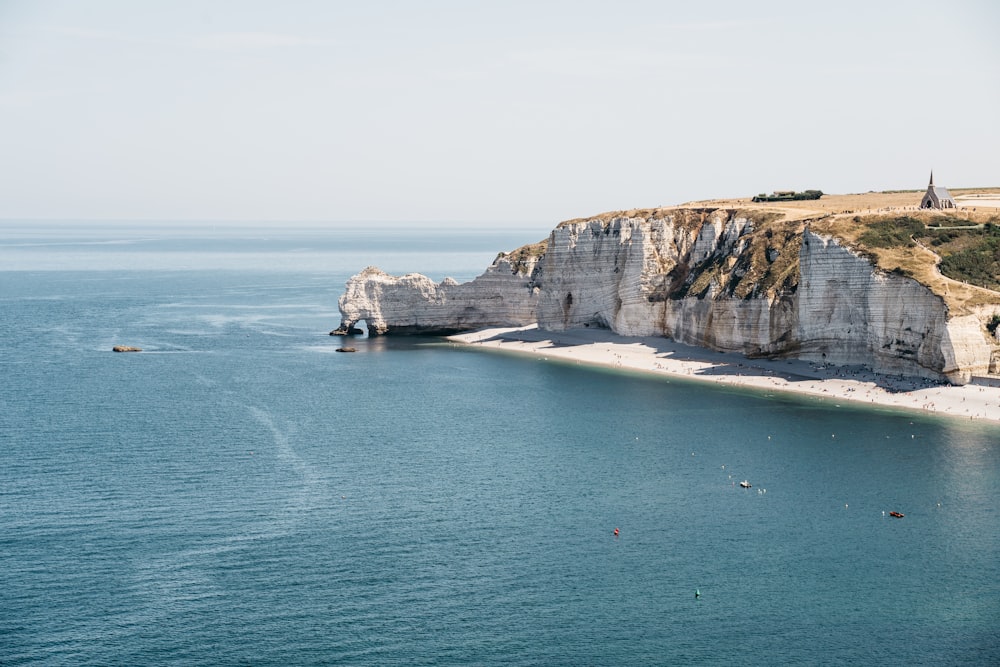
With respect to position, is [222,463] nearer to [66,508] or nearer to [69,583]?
[66,508]

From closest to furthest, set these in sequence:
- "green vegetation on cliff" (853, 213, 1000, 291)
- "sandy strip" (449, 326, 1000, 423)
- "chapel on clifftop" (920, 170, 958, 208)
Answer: "sandy strip" (449, 326, 1000, 423) < "green vegetation on cliff" (853, 213, 1000, 291) < "chapel on clifftop" (920, 170, 958, 208)

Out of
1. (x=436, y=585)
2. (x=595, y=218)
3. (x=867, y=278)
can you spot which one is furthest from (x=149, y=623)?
(x=595, y=218)

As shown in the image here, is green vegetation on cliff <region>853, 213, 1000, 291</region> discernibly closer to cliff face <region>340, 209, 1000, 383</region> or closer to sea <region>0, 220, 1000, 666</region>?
cliff face <region>340, 209, 1000, 383</region>

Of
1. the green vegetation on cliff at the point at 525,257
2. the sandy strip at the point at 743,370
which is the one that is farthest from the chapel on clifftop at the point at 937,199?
the green vegetation on cliff at the point at 525,257

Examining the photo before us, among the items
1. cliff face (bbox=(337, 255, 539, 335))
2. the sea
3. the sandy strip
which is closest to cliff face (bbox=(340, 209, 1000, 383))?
cliff face (bbox=(337, 255, 539, 335))

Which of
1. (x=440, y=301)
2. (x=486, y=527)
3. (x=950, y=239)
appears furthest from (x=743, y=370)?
(x=486, y=527)

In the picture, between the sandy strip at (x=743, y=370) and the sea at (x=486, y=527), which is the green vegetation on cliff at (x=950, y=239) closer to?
the sandy strip at (x=743, y=370)

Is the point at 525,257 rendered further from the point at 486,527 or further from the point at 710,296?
the point at 486,527
